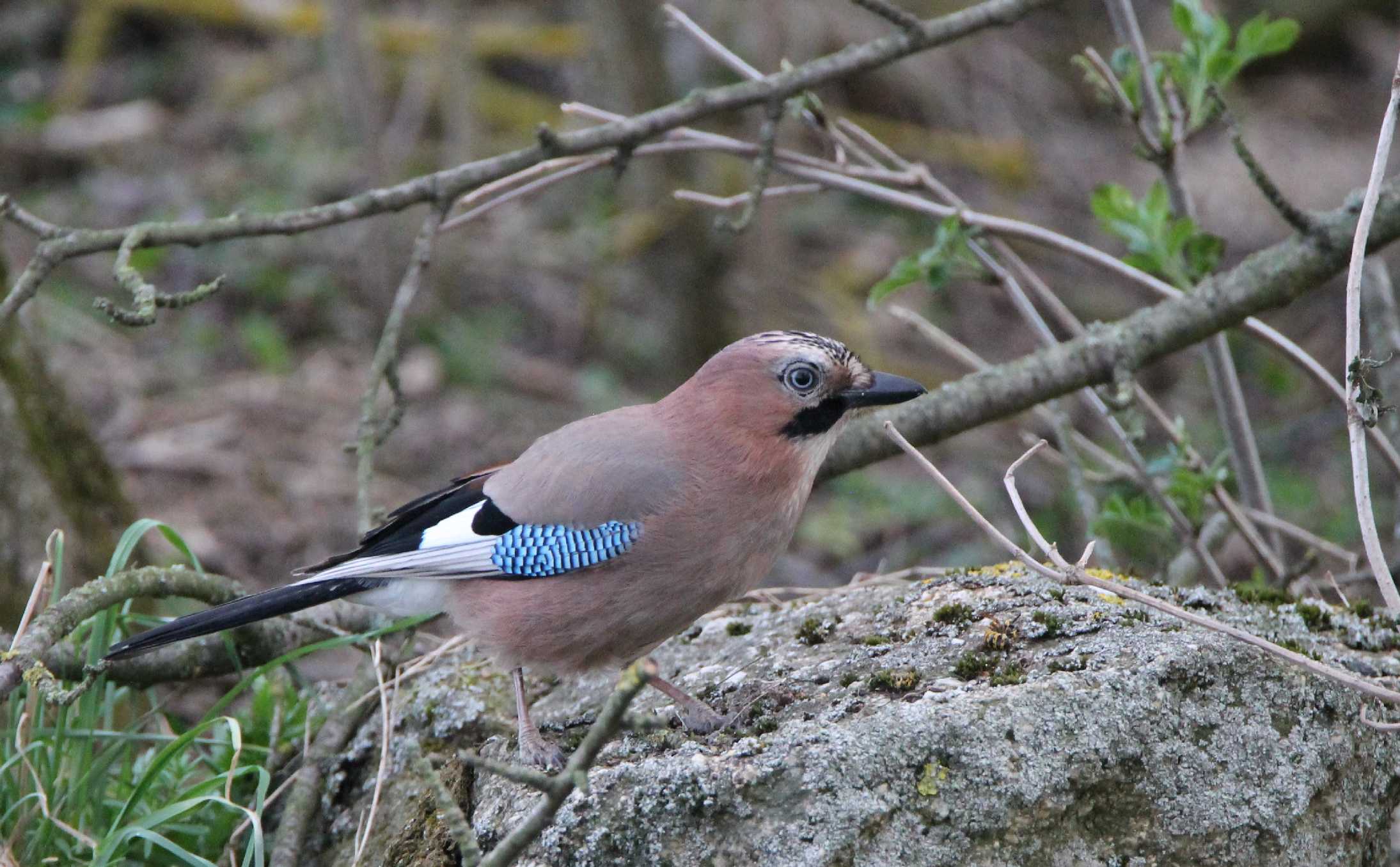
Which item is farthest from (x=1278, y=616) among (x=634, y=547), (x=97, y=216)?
(x=97, y=216)

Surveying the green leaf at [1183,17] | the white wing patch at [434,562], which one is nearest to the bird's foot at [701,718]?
the white wing patch at [434,562]

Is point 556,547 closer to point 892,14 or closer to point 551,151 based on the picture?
point 551,151

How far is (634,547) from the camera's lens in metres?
3.39

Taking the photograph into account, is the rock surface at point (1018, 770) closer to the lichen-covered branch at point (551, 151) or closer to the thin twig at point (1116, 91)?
the thin twig at point (1116, 91)

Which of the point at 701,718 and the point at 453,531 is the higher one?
the point at 453,531

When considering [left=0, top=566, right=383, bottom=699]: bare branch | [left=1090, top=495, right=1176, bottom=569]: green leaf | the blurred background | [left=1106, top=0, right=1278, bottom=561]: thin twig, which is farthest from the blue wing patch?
the blurred background

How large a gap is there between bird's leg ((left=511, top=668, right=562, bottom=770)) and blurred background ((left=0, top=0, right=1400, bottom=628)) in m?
3.45

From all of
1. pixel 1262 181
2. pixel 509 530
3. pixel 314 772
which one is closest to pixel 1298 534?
pixel 1262 181

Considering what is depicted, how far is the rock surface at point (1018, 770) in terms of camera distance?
2.64 metres

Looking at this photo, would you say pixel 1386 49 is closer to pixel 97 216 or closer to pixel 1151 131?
pixel 1151 131

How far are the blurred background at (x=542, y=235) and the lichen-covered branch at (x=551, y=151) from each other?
9.36 feet

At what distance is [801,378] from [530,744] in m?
1.20

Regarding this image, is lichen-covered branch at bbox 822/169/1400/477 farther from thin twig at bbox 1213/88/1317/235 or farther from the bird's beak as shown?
the bird's beak

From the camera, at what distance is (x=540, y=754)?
3254 millimetres
